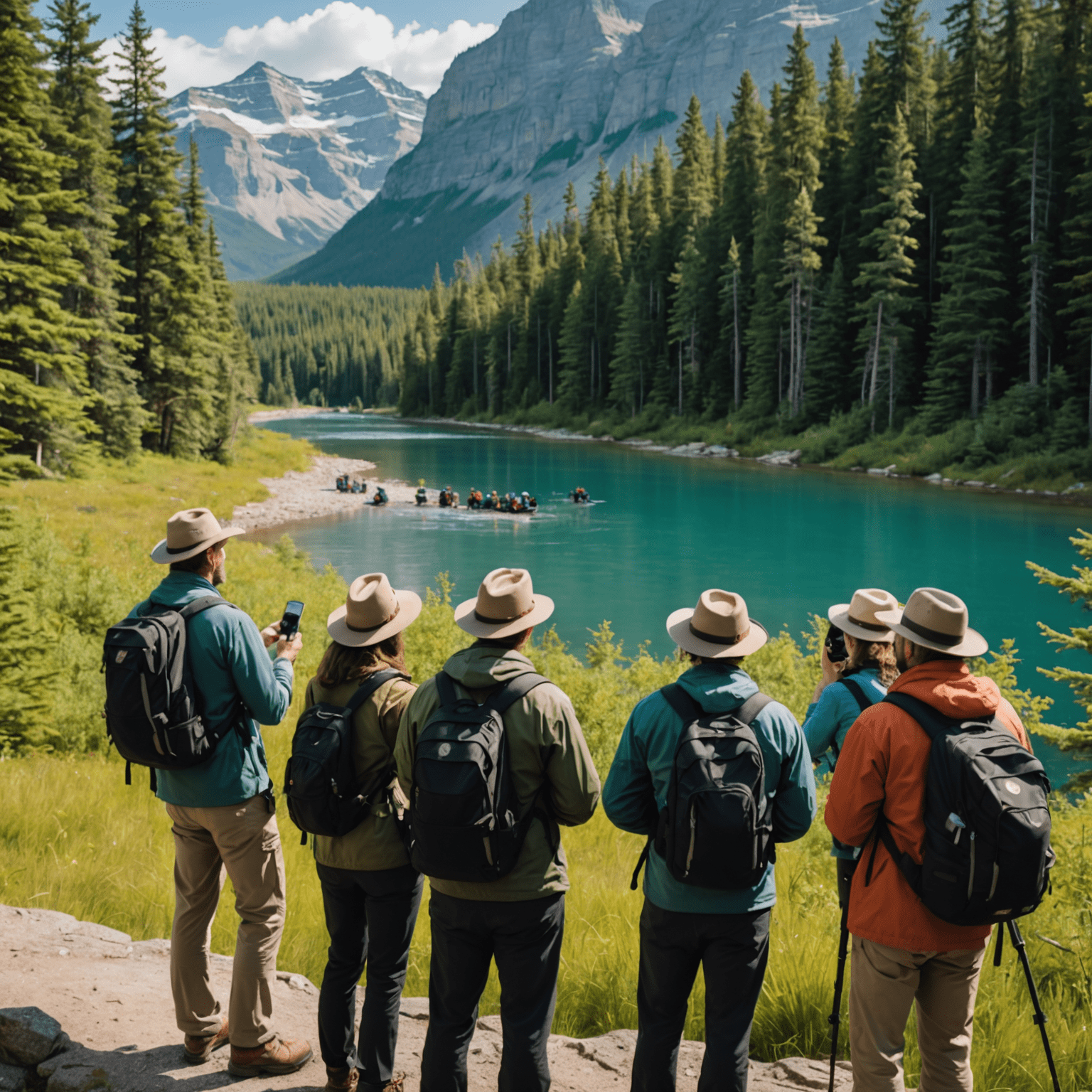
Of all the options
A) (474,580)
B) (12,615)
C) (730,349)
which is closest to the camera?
(12,615)

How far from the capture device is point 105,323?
117 feet

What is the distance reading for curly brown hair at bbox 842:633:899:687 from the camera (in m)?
4.81

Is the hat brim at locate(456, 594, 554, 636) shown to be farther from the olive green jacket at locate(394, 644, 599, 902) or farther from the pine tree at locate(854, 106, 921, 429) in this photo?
the pine tree at locate(854, 106, 921, 429)

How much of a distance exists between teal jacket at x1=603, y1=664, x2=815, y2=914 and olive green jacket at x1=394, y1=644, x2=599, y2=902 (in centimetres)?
17

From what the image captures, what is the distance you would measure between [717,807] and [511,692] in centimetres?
95

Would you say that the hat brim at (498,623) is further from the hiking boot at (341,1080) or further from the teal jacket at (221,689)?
the hiking boot at (341,1080)

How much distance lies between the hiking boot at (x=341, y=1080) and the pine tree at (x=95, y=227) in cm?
3380

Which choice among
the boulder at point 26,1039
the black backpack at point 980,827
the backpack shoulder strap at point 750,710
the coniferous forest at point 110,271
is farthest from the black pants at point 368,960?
the coniferous forest at point 110,271

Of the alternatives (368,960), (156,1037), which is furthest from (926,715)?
(156,1037)

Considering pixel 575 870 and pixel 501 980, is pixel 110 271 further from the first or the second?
pixel 501 980

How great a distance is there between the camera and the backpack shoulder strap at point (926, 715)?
11.7 feet

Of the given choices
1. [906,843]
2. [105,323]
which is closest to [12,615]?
[906,843]

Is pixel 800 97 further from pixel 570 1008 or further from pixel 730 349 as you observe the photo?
pixel 570 1008

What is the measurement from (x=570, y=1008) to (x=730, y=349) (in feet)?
226
